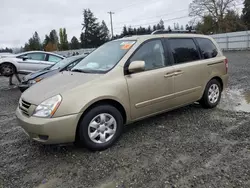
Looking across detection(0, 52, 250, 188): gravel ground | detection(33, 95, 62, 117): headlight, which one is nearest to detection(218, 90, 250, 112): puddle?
detection(0, 52, 250, 188): gravel ground

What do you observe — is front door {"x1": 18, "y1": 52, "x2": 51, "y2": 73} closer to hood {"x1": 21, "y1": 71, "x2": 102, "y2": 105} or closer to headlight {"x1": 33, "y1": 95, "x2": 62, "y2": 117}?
hood {"x1": 21, "y1": 71, "x2": 102, "y2": 105}

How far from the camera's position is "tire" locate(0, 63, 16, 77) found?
9.84m

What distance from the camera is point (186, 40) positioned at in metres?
4.57

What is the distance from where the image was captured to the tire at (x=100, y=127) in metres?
3.19

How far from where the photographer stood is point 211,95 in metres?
5.00

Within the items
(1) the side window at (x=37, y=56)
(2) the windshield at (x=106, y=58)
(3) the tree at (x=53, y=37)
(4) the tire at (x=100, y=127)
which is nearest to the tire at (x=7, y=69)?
(1) the side window at (x=37, y=56)

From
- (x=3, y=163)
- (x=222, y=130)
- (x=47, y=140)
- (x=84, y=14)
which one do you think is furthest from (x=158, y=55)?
(x=84, y=14)

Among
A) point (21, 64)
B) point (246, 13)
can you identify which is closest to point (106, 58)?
point (21, 64)

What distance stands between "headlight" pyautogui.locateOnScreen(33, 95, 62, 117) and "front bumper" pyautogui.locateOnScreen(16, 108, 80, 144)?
0.07m

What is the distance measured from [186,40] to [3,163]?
12.6 feet

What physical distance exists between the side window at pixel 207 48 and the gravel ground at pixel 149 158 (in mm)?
1338

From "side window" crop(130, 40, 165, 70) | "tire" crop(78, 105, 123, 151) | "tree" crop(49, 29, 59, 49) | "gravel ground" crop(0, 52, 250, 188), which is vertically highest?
"tree" crop(49, 29, 59, 49)

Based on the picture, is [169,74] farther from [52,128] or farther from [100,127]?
[52,128]

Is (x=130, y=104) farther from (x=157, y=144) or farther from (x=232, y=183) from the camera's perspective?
(x=232, y=183)
